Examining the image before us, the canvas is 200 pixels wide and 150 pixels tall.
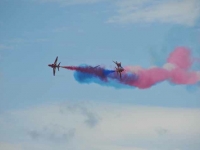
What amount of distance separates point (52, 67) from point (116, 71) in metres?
9.38

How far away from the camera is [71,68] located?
5106 cm

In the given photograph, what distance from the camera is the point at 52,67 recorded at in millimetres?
52719

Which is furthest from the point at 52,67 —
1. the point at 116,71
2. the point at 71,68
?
the point at 116,71

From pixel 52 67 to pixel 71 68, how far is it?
130 inches

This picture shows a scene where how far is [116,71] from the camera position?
1984 inches

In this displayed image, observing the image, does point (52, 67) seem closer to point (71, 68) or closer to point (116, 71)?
point (71, 68)
